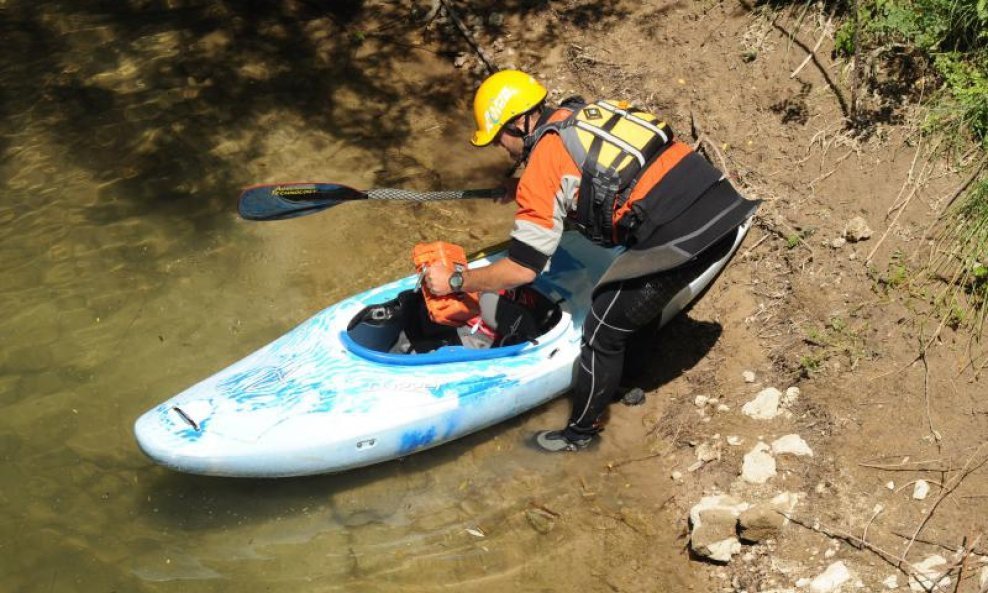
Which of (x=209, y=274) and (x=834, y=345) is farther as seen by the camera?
(x=209, y=274)

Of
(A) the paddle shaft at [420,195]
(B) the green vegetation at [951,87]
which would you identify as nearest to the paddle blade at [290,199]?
(A) the paddle shaft at [420,195]

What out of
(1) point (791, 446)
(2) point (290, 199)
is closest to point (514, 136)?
(2) point (290, 199)

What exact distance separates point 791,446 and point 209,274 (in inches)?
135

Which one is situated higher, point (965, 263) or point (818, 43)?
point (818, 43)

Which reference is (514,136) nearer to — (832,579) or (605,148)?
(605,148)

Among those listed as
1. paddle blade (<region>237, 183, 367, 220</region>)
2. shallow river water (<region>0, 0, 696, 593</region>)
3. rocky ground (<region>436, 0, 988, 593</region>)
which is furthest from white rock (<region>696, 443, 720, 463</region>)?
paddle blade (<region>237, 183, 367, 220</region>)

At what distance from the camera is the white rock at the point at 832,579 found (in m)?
3.92

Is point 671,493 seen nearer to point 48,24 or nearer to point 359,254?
point 359,254

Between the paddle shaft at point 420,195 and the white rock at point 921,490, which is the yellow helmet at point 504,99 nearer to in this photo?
the paddle shaft at point 420,195

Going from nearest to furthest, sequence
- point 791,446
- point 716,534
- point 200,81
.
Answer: point 716,534 < point 791,446 < point 200,81

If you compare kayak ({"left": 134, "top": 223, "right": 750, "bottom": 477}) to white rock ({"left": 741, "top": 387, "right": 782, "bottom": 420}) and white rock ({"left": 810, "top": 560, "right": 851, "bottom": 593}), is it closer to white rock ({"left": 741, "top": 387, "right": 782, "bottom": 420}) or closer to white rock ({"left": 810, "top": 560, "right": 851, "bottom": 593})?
white rock ({"left": 741, "top": 387, "right": 782, "bottom": 420})

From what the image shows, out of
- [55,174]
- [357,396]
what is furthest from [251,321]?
[55,174]

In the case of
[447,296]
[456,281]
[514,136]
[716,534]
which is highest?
[514,136]

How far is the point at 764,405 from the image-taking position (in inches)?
186
